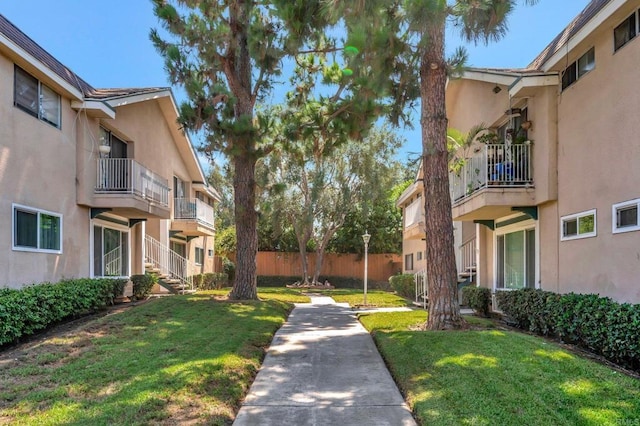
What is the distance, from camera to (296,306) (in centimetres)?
1562

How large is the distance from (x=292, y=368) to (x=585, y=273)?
5866 mm

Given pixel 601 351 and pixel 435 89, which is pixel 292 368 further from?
pixel 435 89

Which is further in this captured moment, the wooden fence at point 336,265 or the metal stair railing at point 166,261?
the wooden fence at point 336,265

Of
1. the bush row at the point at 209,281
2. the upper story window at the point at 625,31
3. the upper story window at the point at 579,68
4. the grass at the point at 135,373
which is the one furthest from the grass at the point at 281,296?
the upper story window at the point at 625,31

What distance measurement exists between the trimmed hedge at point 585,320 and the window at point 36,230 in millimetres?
10470

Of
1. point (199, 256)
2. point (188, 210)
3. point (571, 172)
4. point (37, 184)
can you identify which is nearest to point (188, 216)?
point (188, 210)

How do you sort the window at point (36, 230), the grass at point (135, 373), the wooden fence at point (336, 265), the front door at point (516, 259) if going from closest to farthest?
the grass at point (135, 373) → the window at point (36, 230) → the front door at point (516, 259) → the wooden fence at point (336, 265)

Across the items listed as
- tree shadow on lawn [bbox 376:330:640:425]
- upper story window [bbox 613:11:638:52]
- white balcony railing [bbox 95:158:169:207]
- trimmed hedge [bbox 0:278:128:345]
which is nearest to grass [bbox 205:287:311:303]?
white balcony railing [bbox 95:158:169:207]

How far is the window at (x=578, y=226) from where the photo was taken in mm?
8914

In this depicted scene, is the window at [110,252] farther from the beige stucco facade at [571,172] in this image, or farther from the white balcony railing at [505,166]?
the white balcony railing at [505,166]

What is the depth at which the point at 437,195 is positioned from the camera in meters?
9.33

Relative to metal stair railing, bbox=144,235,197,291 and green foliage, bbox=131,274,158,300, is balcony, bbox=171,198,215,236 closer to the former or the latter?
metal stair railing, bbox=144,235,197,291

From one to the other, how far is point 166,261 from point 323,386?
14710 mm

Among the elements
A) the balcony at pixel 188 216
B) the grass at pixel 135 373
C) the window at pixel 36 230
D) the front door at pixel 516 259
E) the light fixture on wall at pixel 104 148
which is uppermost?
the light fixture on wall at pixel 104 148
